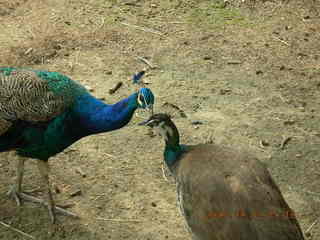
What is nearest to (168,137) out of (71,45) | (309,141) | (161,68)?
(309,141)

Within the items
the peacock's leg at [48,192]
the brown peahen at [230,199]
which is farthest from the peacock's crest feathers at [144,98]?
the peacock's leg at [48,192]

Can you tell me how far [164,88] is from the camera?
5.49 m

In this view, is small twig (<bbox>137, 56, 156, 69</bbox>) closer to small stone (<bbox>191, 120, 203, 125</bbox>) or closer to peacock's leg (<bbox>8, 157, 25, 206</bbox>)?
small stone (<bbox>191, 120, 203, 125</bbox>)

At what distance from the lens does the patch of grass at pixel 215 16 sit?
6.55 meters

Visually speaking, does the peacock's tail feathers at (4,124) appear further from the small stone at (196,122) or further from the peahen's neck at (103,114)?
the small stone at (196,122)

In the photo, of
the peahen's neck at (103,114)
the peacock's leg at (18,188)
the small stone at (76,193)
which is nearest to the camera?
the peahen's neck at (103,114)

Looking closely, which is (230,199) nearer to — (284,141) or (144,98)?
(144,98)

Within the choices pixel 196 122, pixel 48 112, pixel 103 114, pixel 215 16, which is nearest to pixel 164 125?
pixel 103 114

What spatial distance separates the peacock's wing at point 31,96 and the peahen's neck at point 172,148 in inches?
25.8

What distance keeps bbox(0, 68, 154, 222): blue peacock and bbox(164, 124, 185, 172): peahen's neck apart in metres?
0.22

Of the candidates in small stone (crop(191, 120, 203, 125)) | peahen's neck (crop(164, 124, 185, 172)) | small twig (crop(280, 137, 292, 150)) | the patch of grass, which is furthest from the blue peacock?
the patch of grass

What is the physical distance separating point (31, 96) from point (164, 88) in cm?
195

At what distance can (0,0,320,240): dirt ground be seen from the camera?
4.20 meters

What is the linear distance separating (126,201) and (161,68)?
6.10 ft
